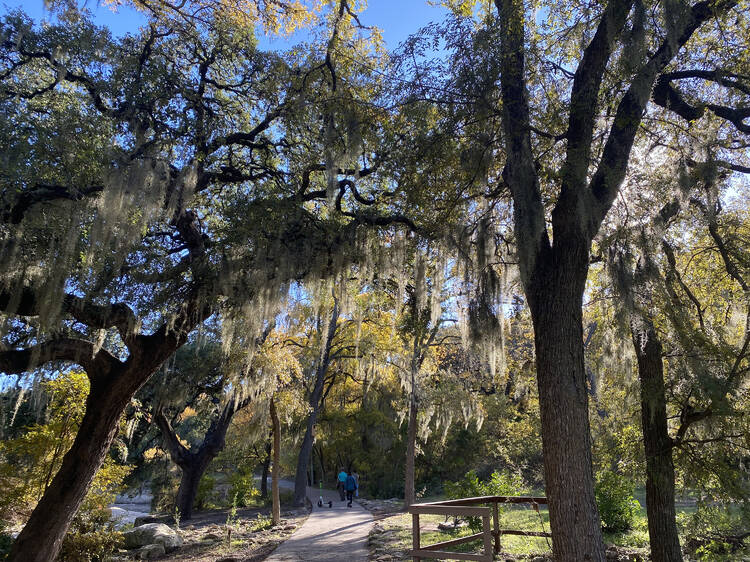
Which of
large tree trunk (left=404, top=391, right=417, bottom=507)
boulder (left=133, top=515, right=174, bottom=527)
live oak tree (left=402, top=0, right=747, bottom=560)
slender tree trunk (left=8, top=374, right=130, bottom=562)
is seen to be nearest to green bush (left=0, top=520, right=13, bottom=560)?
slender tree trunk (left=8, top=374, right=130, bottom=562)

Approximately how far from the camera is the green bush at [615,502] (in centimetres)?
855

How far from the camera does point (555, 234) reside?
16.4 feet

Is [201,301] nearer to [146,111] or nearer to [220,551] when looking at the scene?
[146,111]

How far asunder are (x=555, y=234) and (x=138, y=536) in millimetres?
9365

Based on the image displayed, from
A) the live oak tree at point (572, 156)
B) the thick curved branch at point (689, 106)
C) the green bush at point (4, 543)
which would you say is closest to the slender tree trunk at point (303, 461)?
the green bush at point (4, 543)

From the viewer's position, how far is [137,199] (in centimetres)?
547

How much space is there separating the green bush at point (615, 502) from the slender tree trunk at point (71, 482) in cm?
776

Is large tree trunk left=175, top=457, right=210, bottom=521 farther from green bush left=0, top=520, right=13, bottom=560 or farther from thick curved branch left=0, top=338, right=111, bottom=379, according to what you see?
thick curved branch left=0, top=338, right=111, bottom=379

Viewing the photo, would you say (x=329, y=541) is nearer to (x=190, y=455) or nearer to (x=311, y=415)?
(x=190, y=455)

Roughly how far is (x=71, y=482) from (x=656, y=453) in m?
7.47

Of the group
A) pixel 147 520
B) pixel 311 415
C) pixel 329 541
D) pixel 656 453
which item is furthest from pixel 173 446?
pixel 656 453

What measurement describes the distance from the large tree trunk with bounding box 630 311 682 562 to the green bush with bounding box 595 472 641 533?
101 inches

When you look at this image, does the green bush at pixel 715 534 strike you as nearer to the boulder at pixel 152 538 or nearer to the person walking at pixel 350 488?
the boulder at pixel 152 538

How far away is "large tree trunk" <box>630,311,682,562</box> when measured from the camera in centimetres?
579
